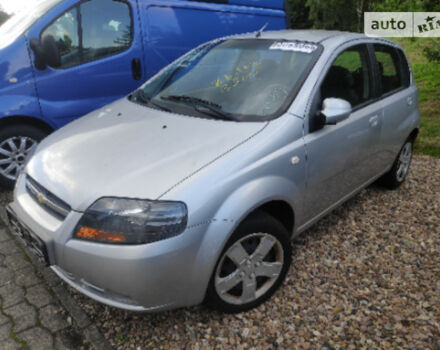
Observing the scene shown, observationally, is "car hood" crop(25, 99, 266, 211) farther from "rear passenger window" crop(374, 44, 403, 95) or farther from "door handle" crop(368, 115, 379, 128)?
"rear passenger window" crop(374, 44, 403, 95)

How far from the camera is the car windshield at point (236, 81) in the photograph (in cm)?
254

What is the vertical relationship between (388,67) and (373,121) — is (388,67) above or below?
above

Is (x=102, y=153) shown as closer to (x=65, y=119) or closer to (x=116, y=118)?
(x=116, y=118)

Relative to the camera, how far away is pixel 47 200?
2.15m

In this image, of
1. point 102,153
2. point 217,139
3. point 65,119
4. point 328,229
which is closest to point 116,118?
point 102,153

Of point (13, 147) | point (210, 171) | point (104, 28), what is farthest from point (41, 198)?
point (104, 28)

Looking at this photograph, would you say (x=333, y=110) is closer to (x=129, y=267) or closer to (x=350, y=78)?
(x=350, y=78)

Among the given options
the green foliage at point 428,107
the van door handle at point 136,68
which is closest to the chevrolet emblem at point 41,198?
the van door handle at point 136,68

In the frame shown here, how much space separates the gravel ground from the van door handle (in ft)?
9.00

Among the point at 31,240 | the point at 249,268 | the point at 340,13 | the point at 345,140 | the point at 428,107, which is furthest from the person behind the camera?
the point at 340,13

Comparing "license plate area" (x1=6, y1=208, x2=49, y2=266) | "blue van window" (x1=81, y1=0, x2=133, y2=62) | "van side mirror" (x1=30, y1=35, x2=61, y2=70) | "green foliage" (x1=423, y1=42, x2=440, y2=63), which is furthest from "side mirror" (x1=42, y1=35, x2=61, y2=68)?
"green foliage" (x1=423, y1=42, x2=440, y2=63)

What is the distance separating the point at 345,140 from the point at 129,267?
182 centimetres

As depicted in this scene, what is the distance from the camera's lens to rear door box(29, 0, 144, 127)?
401 cm

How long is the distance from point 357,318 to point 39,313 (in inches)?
80.1
